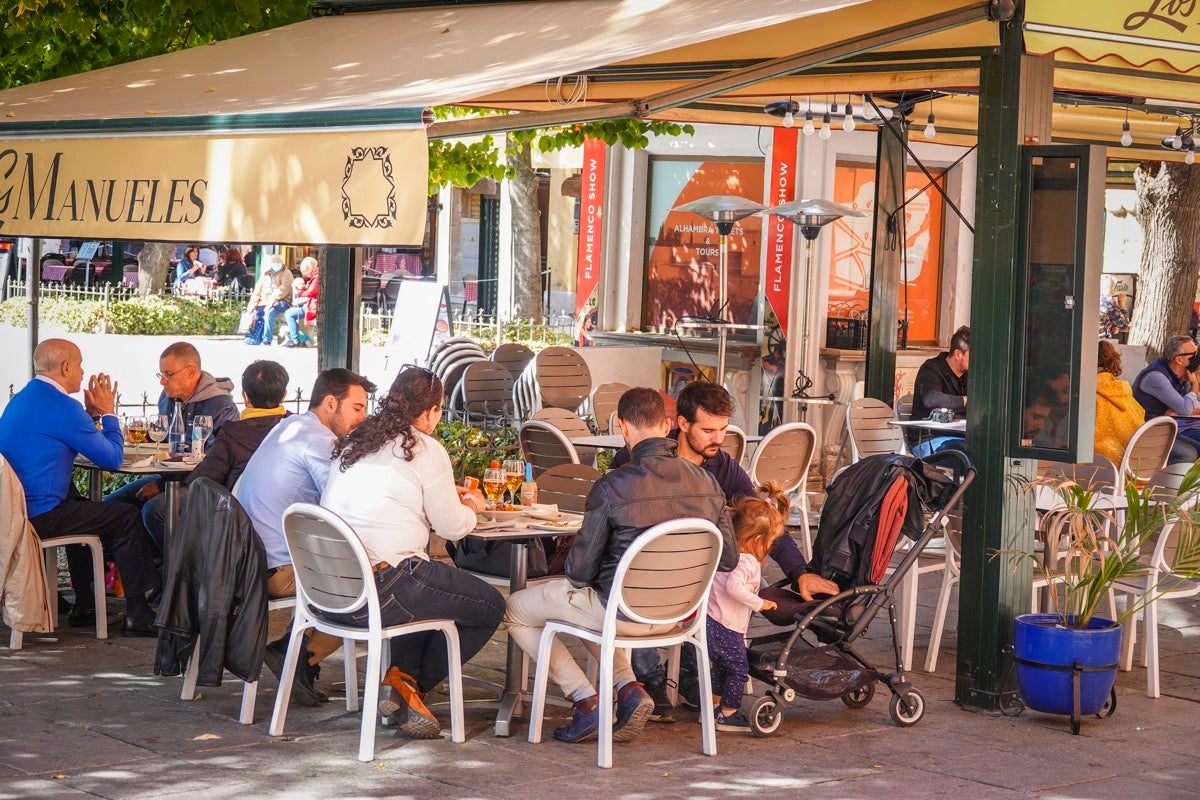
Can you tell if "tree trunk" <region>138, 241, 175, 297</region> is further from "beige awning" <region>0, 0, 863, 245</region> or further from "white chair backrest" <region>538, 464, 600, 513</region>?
"white chair backrest" <region>538, 464, 600, 513</region>

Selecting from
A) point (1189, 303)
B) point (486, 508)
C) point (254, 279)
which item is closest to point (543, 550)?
point (486, 508)

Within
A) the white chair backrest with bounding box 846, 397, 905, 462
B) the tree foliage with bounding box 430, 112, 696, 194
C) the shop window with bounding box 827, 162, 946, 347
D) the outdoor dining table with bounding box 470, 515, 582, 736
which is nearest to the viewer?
the outdoor dining table with bounding box 470, 515, 582, 736

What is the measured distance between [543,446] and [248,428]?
7.62 feet

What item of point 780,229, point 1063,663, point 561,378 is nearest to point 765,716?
point 1063,663

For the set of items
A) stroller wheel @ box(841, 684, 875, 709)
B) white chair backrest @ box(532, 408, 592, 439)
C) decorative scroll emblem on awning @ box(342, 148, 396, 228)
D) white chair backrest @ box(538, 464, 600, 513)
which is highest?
decorative scroll emblem on awning @ box(342, 148, 396, 228)

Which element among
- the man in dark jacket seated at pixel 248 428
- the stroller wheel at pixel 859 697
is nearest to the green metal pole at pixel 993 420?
the stroller wheel at pixel 859 697

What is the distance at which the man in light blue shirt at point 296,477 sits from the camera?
6.46 meters

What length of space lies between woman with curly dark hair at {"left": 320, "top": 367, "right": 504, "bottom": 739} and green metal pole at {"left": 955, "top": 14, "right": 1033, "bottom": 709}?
7.17 feet

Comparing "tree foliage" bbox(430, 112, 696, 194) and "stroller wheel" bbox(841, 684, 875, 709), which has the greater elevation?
"tree foliage" bbox(430, 112, 696, 194)

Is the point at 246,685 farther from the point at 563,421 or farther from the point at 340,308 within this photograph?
the point at 340,308

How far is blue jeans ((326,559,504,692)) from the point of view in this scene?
5852mm

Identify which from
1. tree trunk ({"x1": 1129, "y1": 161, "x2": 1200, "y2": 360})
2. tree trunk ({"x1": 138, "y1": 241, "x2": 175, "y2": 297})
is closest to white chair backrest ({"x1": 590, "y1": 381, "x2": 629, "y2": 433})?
tree trunk ({"x1": 1129, "y1": 161, "x2": 1200, "y2": 360})

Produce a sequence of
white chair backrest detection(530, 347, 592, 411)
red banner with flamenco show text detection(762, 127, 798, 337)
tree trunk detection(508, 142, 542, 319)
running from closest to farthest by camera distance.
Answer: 1. white chair backrest detection(530, 347, 592, 411)
2. red banner with flamenco show text detection(762, 127, 798, 337)
3. tree trunk detection(508, 142, 542, 319)

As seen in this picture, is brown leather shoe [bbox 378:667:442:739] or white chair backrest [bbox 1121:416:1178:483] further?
white chair backrest [bbox 1121:416:1178:483]
